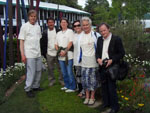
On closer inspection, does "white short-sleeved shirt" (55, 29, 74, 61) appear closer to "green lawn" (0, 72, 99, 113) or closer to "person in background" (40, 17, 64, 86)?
"person in background" (40, 17, 64, 86)

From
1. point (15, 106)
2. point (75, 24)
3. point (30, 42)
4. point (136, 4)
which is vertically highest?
point (136, 4)

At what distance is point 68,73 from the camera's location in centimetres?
495

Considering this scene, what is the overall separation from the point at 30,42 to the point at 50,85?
168 cm

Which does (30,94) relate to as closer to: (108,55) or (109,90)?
(109,90)

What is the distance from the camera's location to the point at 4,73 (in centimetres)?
590

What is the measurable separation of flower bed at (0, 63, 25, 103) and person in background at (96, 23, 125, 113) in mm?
2481

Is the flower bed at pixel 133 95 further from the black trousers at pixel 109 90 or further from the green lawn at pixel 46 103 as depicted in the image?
the green lawn at pixel 46 103

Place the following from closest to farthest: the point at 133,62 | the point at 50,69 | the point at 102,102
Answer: the point at 102,102 → the point at 50,69 → the point at 133,62

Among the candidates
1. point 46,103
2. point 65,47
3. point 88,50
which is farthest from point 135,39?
point 46,103

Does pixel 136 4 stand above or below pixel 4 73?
above

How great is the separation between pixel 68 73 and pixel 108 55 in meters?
1.54

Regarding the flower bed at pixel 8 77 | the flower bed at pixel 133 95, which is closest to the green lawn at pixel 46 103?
the flower bed at pixel 133 95

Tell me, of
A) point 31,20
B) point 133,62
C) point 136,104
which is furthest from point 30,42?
point 133,62

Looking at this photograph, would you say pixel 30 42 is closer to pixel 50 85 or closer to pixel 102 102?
pixel 50 85
